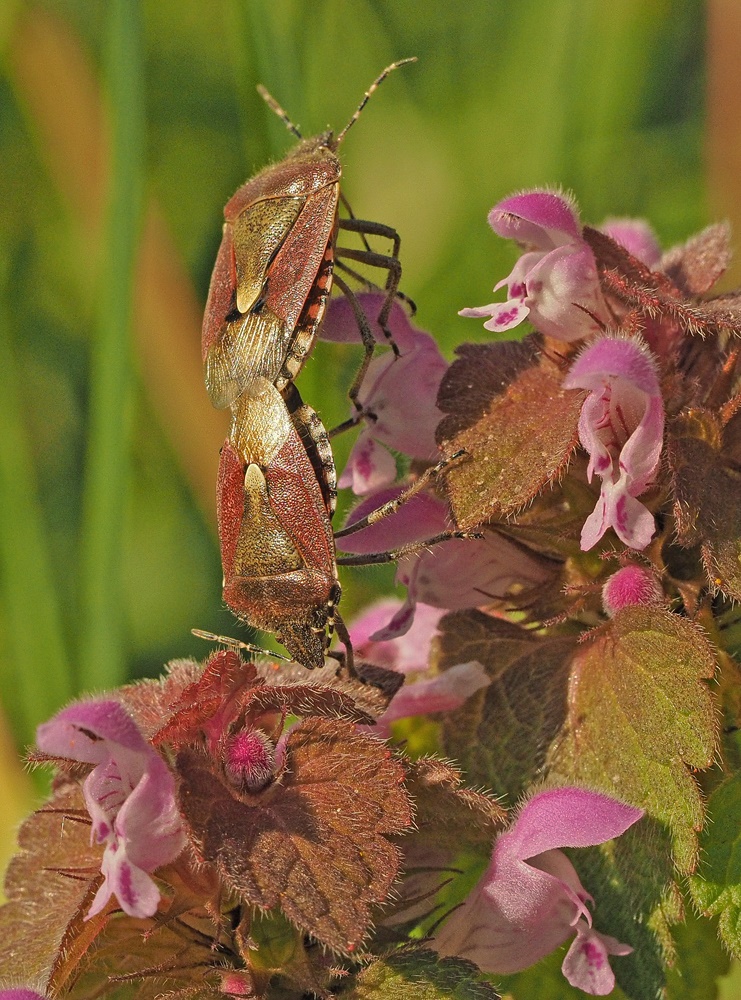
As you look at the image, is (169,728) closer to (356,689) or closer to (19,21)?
(356,689)

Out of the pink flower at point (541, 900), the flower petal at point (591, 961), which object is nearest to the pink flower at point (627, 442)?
the pink flower at point (541, 900)

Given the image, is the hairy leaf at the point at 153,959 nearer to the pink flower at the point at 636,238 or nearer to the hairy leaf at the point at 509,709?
the hairy leaf at the point at 509,709

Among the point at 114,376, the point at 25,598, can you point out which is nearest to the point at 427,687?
the point at 114,376

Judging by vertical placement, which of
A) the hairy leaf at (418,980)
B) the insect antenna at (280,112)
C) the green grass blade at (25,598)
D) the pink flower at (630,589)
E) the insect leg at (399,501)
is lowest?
the green grass blade at (25,598)

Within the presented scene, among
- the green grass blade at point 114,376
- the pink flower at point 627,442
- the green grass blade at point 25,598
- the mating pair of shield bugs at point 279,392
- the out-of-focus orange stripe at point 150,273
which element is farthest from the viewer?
the out-of-focus orange stripe at point 150,273

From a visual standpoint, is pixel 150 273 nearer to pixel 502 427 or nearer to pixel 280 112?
pixel 280 112

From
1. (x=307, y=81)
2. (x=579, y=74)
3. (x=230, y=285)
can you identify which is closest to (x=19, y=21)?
(x=307, y=81)

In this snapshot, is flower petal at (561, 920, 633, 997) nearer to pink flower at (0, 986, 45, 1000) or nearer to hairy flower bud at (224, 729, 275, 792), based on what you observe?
hairy flower bud at (224, 729, 275, 792)
